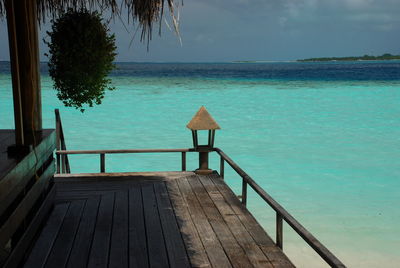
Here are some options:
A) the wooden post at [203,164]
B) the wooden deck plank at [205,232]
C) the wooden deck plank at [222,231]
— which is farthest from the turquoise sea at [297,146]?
the wooden deck plank at [205,232]

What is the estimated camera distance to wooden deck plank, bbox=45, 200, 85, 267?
3.39 m

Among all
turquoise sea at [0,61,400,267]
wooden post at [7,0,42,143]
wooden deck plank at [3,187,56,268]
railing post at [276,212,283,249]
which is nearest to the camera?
wooden deck plank at [3,187,56,268]

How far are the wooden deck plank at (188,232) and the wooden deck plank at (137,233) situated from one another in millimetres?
332

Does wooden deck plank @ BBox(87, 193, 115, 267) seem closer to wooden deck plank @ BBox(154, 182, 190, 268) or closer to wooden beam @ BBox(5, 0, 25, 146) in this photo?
A: wooden deck plank @ BBox(154, 182, 190, 268)

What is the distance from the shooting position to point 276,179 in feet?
41.6

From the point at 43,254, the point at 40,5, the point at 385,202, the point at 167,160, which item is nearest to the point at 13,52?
the point at 43,254

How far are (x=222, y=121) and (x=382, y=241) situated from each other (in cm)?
1389

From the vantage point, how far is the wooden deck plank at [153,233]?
134 inches

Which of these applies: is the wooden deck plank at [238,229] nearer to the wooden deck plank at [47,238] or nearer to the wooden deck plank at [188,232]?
the wooden deck plank at [188,232]

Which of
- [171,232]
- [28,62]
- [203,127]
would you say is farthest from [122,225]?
[203,127]

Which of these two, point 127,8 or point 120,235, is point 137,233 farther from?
point 127,8

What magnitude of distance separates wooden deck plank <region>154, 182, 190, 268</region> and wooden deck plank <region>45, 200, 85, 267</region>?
76cm

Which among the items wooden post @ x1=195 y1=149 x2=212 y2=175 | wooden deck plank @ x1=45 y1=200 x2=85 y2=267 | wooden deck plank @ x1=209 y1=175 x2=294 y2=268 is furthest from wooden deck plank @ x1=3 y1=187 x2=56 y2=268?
wooden post @ x1=195 y1=149 x2=212 y2=175

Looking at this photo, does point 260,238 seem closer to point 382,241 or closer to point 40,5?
point 40,5
